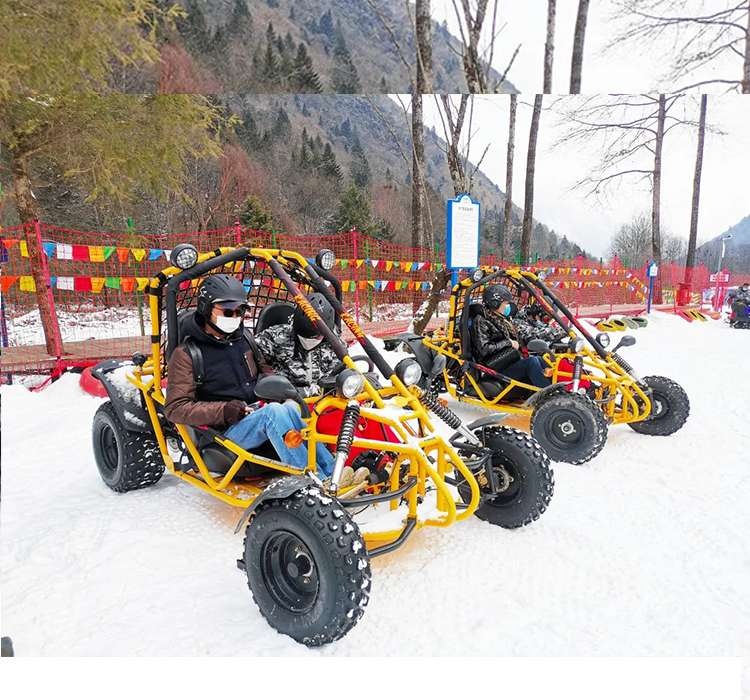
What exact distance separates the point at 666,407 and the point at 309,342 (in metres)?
1.83

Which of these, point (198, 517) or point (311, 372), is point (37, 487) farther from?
point (311, 372)

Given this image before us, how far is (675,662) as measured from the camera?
1417mm

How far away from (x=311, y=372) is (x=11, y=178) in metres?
1.16

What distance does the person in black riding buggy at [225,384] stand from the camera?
185 cm

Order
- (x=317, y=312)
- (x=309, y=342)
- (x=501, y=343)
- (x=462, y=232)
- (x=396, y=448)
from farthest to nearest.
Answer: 1. (x=501, y=343)
2. (x=462, y=232)
3. (x=309, y=342)
4. (x=317, y=312)
5. (x=396, y=448)

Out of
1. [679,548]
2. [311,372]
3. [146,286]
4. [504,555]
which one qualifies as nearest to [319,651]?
[504,555]

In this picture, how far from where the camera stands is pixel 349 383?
1536 mm

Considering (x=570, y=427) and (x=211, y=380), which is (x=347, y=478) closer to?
(x=211, y=380)

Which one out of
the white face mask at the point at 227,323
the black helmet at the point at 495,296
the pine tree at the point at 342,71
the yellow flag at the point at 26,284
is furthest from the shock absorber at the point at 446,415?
the black helmet at the point at 495,296

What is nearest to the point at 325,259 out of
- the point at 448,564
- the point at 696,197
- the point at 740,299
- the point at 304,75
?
the point at 304,75

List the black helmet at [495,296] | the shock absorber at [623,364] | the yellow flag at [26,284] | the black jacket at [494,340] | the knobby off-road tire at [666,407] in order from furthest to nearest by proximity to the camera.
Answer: the black jacket at [494,340]
the black helmet at [495,296]
the shock absorber at [623,364]
the knobby off-road tire at [666,407]
the yellow flag at [26,284]

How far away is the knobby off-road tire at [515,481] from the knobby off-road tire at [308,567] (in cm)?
65

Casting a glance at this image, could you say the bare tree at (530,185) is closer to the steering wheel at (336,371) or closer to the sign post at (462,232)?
the sign post at (462,232)

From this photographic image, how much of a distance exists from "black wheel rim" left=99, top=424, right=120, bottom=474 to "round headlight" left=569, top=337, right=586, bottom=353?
234cm
